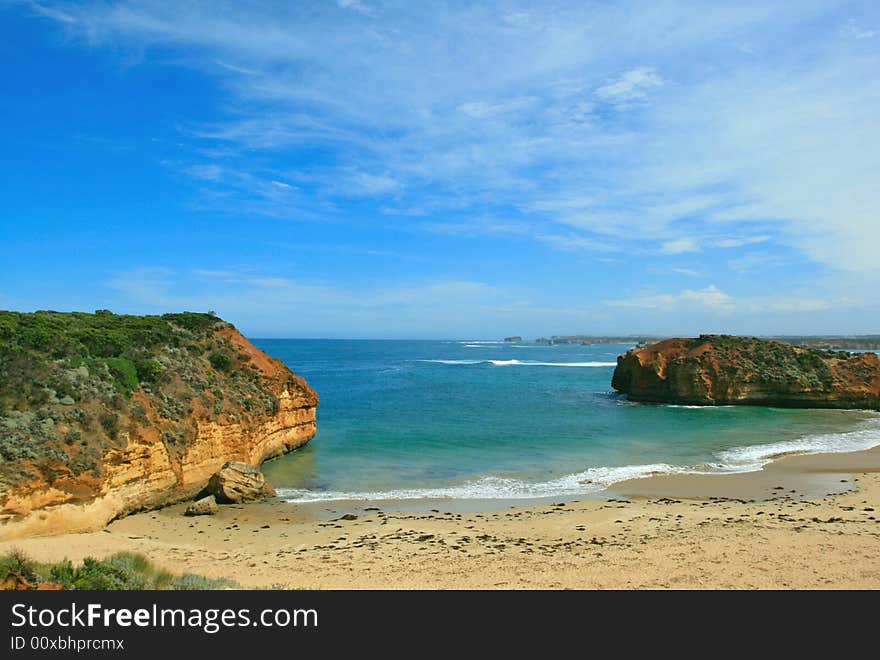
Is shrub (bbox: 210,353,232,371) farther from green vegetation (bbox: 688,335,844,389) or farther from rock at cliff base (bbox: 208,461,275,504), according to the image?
green vegetation (bbox: 688,335,844,389)

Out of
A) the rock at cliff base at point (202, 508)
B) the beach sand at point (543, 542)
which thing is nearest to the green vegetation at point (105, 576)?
the beach sand at point (543, 542)

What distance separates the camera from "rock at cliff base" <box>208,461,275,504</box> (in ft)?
57.9

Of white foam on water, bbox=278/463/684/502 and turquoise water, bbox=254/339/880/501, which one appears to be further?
turquoise water, bbox=254/339/880/501

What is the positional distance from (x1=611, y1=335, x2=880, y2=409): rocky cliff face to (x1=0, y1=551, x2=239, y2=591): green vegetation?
42.5 meters

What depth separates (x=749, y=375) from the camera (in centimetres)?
4434

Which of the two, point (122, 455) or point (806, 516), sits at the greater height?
point (122, 455)

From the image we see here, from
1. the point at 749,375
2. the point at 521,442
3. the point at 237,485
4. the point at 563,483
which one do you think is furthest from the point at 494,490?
the point at 749,375

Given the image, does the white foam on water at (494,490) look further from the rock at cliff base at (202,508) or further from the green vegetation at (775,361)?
the green vegetation at (775,361)

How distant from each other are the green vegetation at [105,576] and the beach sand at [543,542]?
94cm

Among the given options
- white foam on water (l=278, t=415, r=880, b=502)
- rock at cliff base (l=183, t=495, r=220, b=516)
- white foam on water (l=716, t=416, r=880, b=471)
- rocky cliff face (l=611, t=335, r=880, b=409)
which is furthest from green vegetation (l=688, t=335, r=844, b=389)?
rock at cliff base (l=183, t=495, r=220, b=516)
